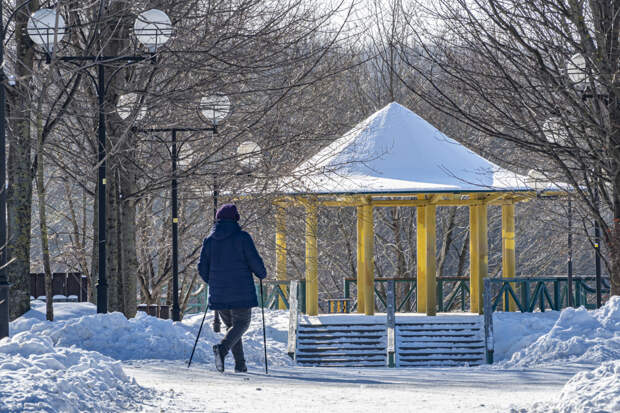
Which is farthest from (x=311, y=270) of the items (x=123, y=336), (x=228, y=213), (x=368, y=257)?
(x=228, y=213)

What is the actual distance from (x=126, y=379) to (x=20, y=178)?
22.5 feet

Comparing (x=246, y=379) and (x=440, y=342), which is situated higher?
(x=246, y=379)

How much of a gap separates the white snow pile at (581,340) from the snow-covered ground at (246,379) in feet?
0.06

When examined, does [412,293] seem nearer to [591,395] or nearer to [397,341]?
[397,341]

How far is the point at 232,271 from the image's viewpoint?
31.4ft

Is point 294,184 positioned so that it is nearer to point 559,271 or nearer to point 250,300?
point 250,300

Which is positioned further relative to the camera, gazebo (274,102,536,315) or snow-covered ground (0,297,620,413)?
gazebo (274,102,536,315)

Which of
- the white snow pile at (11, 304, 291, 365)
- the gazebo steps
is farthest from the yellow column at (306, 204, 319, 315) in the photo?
the white snow pile at (11, 304, 291, 365)

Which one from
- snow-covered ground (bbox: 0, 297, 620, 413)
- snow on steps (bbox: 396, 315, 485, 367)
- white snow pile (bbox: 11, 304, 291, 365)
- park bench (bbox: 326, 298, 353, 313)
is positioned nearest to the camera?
snow-covered ground (bbox: 0, 297, 620, 413)

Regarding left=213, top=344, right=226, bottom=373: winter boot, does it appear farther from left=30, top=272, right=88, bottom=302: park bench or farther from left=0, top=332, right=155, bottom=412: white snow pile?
left=30, top=272, right=88, bottom=302: park bench

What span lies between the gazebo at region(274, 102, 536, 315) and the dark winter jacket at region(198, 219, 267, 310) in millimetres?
9731

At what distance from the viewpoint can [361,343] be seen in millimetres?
18672

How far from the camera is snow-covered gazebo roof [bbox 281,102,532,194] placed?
20.0 m

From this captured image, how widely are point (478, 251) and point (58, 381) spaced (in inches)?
606
